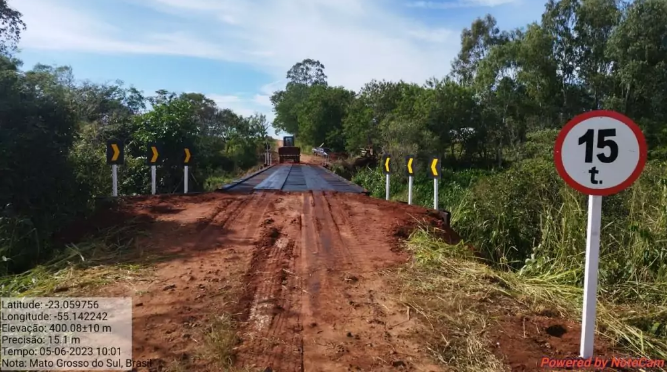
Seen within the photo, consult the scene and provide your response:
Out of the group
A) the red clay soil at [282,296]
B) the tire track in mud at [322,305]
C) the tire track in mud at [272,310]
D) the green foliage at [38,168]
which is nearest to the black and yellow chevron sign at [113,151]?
the green foliage at [38,168]

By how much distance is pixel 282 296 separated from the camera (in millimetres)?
4242

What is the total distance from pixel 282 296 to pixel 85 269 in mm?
2434

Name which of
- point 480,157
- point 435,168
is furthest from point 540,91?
point 435,168

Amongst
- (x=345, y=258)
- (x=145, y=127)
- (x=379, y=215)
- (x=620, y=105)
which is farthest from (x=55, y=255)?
(x=620, y=105)

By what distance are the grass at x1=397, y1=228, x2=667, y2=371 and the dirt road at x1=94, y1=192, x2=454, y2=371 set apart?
0.24 meters

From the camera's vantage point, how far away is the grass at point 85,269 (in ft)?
14.6

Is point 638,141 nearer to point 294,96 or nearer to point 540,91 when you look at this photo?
point 540,91

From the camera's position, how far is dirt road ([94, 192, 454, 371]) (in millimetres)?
3176

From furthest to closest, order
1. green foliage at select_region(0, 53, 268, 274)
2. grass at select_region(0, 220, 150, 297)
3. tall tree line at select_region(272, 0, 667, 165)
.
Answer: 1. tall tree line at select_region(272, 0, 667, 165)
2. green foliage at select_region(0, 53, 268, 274)
3. grass at select_region(0, 220, 150, 297)

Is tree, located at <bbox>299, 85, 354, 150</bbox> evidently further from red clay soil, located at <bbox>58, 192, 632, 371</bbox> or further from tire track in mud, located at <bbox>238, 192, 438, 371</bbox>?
tire track in mud, located at <bbox>238, 192, 438, 371</bbox>

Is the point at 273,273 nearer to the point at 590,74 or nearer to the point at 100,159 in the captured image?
the point at 100,159

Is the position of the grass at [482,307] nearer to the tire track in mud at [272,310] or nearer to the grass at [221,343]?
the tire track in mud at [272,310]

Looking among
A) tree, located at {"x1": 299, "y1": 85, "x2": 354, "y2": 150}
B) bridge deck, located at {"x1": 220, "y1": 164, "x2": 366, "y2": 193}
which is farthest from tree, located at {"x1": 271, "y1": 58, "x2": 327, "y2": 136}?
bridge deck, located at {"x1": 220, "y1": 164, "x2": 366, "y2": 193}
